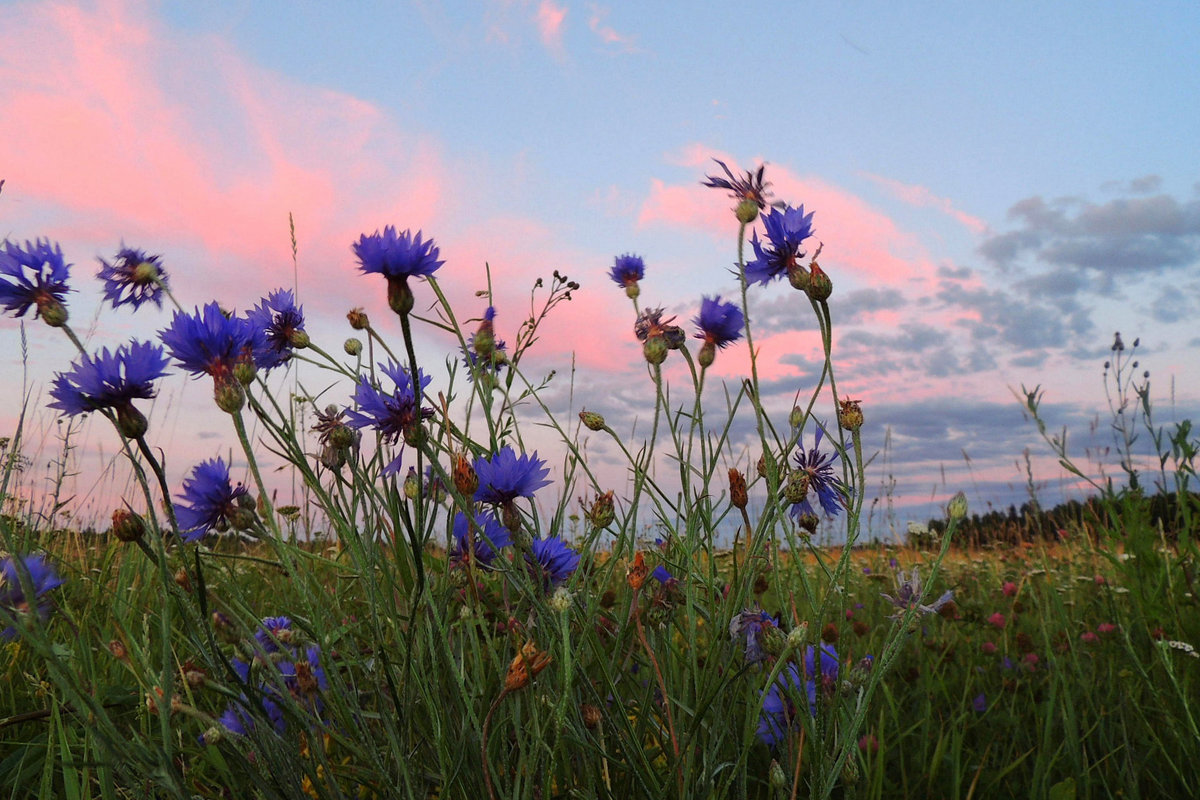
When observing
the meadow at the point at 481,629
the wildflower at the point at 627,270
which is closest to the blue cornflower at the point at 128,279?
the meadow at the point at 481,629

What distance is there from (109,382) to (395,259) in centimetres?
45

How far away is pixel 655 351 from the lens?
1.56 metres

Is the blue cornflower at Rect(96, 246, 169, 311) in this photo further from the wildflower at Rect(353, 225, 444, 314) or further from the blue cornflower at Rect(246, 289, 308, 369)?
the wildflower at Rect(353, 225, 444, 314)

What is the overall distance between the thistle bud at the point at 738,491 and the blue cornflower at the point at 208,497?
0.81m

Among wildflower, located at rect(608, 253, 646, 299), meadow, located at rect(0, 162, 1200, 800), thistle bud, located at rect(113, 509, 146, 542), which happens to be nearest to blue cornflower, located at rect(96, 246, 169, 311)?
meadow, located at rect(0, 162, 1200, 800)

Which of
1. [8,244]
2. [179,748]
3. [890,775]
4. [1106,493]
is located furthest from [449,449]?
[1106,493]

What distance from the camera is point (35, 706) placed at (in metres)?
2.26

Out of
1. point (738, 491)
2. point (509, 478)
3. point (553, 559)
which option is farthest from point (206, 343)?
point (738, 491)

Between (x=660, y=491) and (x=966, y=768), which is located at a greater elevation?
(x=660, y=491)

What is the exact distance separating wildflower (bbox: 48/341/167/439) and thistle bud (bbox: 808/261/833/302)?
41.5 inches

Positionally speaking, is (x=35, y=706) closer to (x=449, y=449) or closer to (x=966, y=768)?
(x=449, y=449)

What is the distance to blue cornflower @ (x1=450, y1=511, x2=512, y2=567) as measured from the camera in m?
1.40

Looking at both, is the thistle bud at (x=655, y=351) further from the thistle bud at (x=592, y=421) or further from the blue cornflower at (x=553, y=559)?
the blue cornflower at (x=553, y=559)

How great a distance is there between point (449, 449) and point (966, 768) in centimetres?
157
